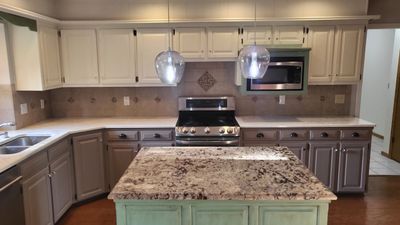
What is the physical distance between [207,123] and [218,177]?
6.05 feet

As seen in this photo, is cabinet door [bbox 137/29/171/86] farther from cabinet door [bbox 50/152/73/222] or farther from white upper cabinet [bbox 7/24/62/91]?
cabinet door [bbox 50/152/73/222]

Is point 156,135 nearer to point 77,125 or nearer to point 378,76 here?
point 77,125

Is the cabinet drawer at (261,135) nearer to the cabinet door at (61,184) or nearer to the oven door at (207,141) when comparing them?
the oven door at (207,141)

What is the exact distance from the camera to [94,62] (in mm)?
A: 3811

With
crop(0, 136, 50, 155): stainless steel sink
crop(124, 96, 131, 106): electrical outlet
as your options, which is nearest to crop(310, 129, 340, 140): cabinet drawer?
crop(124, 96, 131, 106): electrical outlet

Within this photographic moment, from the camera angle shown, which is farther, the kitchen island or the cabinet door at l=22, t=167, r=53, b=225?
the cabinet door at l=22, t=167, r=53, b=225

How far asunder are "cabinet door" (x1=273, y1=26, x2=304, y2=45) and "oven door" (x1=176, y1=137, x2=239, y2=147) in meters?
1.33

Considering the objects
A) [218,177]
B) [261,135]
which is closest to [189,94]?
[261,135]

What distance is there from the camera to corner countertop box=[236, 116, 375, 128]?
356 cm

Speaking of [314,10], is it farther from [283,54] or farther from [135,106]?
[135,106]

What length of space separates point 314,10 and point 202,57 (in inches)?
61.9

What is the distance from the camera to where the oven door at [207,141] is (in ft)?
11.6

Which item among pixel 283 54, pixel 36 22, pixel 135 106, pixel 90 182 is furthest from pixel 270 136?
pixel 36 22

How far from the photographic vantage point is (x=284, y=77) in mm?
3650
